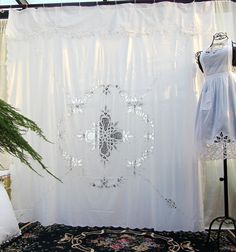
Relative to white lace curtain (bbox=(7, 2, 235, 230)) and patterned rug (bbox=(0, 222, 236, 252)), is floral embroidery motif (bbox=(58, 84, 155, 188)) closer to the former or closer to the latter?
white lace curtain (bbox=(7, 2, 235, 230))

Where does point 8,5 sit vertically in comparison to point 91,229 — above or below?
above

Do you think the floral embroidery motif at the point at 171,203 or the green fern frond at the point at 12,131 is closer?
the green fern frond at the point at 12,131

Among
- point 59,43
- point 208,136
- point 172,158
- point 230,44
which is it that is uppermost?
point 59,43

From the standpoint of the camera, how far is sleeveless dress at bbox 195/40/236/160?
193 centimetres

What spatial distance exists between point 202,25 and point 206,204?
61.1 inches

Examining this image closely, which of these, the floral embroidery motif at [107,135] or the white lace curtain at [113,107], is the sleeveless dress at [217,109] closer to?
the white lace curtain at [113,107]

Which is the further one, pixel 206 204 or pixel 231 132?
pixel 206 204

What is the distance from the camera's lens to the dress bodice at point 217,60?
2047 mm

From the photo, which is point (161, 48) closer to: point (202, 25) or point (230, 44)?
point (202, 25)

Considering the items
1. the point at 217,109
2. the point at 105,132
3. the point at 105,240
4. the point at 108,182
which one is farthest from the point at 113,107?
the point at 105,240

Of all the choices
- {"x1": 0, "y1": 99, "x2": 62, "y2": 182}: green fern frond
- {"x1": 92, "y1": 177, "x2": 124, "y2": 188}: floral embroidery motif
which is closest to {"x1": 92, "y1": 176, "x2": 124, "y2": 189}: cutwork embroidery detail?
{"x1": 92, "y1": 177, "x2": 124, "y2": 188}: floral embroidery motif

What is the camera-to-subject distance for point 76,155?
8.42ft

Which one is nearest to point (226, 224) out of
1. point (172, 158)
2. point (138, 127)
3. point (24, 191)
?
point (172, 158)

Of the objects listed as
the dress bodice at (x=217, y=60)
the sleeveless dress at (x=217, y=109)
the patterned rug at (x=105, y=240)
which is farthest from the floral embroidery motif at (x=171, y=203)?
the dress bodice at (x=217, y=60)
